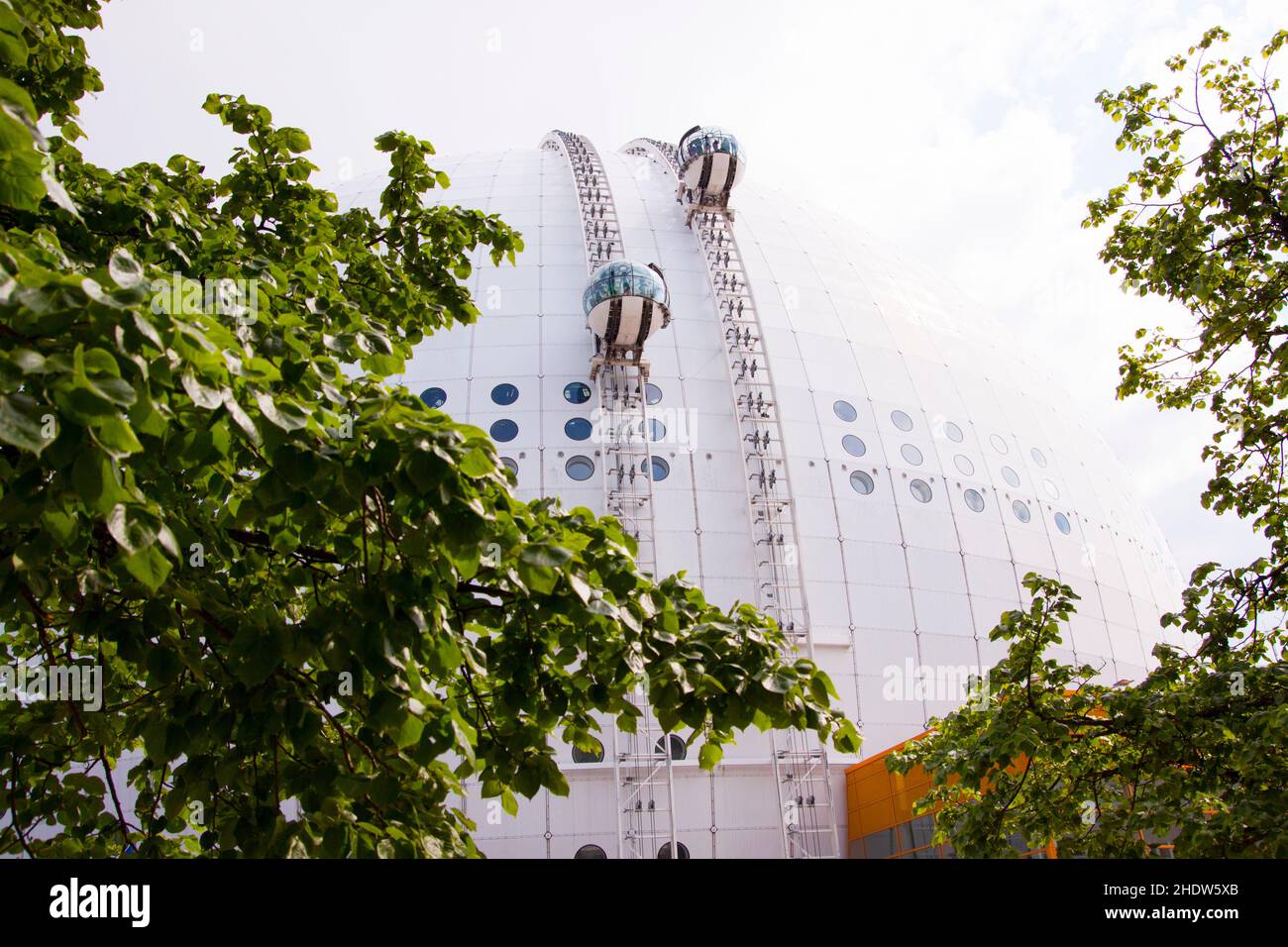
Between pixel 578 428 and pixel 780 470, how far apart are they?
4.71 m

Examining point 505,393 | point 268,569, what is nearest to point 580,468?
point 505,393

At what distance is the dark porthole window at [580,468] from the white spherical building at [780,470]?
0.14 ft

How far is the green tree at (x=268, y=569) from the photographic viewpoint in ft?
11.3

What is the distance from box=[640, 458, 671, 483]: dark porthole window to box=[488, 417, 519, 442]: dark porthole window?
2930 millimetres

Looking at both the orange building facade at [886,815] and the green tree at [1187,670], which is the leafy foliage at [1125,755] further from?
the orange building facade at [886,815]

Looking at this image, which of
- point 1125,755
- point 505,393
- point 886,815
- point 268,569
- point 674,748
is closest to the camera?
point 268,569

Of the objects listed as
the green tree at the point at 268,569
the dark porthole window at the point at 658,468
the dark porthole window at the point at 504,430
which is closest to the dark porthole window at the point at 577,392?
the dark porthole window at the point at 504,430

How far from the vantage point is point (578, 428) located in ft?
68.6

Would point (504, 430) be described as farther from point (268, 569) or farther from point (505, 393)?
point (268, 569)

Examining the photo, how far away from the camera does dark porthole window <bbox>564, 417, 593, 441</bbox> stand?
20.8 meters

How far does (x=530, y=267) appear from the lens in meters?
25.0
